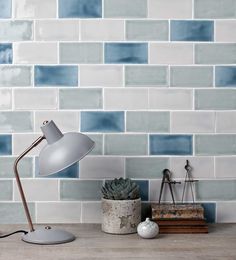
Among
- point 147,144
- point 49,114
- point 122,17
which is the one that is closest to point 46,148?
point 49,114

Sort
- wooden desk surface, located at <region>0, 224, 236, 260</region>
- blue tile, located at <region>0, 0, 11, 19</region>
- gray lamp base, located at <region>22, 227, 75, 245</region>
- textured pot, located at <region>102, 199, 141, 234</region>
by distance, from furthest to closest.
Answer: blue tile, located at <region>0, 0, 11, 19</region> < textured pot, located at <region>102, 199, 141, 234</region> < gray lamp base, located at <region>22, 227, 75, 245</region> < wooden desk surface, located at <region>0, 224, 236, 260</region>

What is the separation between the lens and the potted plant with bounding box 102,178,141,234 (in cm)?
200

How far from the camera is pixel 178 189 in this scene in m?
2.18

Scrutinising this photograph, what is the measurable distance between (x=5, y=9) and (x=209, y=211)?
1013 millimetres

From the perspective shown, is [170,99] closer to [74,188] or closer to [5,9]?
[74,188]

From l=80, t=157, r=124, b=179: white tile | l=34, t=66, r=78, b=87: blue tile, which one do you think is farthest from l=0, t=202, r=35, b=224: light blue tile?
l=34, t=66, r=78, b=87: blue tile

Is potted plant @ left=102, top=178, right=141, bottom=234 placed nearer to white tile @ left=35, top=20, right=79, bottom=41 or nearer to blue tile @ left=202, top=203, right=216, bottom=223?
blue tile @ left=202, top=203, right=216, bottom=223

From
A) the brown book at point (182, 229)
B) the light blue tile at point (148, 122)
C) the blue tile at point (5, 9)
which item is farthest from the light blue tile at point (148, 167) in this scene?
the blue tile at point (5, 9)

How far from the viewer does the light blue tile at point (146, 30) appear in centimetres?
216

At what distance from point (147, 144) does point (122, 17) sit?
1.49 feet

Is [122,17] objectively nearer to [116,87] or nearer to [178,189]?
[116,87]

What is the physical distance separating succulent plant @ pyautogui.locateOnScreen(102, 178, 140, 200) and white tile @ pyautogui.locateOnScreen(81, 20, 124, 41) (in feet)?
1.68

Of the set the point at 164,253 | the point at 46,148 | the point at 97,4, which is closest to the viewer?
the point at 164,253

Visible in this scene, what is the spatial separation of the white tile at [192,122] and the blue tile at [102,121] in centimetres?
19
